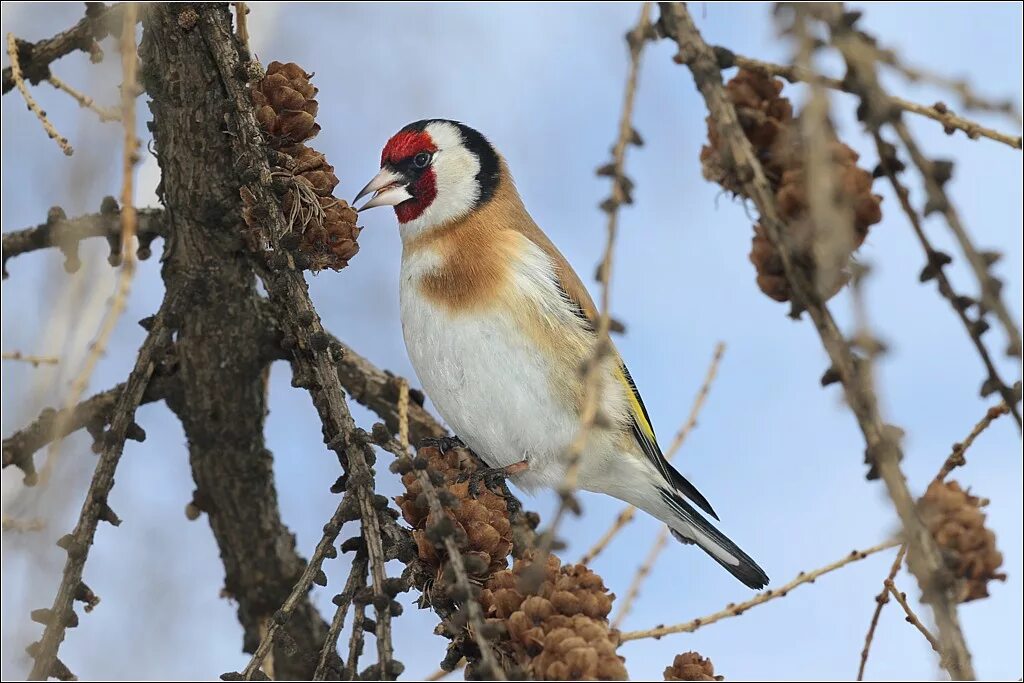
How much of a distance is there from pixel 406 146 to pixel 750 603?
157 centimetres

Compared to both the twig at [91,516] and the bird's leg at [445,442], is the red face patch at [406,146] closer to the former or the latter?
the bird's leg at [445,442]

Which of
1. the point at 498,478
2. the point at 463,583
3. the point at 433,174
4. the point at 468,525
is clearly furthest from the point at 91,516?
the point at 433,174

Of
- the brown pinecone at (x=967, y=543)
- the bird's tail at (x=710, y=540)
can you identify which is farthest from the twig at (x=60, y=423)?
the bird's tail at (x=710, y=540)

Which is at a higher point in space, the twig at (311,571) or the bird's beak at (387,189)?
the bird's beak at (387,189)

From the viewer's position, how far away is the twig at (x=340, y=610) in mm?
1383

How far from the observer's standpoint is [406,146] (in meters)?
2.80

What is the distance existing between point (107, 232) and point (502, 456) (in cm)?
99

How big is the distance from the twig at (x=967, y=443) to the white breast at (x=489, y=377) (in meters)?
1.21

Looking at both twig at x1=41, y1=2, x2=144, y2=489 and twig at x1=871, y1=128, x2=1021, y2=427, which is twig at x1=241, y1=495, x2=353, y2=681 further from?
twig at x1=871, y1=128, x2=1021, y2=427

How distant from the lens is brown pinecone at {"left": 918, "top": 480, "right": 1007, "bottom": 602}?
112 centimetres

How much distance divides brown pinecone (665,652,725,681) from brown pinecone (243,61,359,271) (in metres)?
0.82

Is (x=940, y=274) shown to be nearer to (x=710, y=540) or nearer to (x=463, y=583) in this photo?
(x=463, y=583)

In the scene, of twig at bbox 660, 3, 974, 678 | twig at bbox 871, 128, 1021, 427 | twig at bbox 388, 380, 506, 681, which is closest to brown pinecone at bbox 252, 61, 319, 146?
twig at bbox 388, 380, 506, 681

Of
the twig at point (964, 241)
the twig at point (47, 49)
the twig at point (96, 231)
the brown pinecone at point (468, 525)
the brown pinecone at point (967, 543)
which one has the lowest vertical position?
the brown pinecone at point (967, 543)
